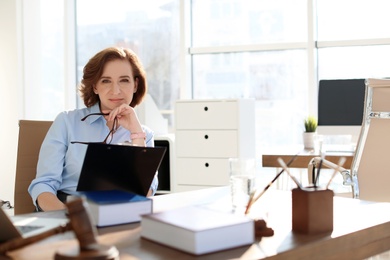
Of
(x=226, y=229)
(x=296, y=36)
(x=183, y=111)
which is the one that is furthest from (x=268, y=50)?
(x=226, y=229)

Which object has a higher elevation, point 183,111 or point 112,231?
point 183,111

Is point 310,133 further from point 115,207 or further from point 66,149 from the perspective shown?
point 115,207

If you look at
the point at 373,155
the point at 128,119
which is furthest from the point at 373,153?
the point at 128,119

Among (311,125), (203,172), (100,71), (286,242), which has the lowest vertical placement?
(203,172)

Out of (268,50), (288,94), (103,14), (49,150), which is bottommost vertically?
(49,150)

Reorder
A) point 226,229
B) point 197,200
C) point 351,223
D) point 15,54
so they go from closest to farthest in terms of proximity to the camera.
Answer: point 226,229
point 351,223
point 197,200
point 15,54

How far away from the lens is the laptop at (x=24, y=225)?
108cm

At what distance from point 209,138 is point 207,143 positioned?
0.14 feet

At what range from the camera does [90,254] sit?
861 millimetres

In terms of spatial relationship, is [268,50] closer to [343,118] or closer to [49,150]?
[343,118]

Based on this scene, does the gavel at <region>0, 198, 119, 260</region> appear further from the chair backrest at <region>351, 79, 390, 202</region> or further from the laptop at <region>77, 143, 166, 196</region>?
the chair backrest at <region>351, 79, 390, 202</region>

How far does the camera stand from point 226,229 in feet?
3.34

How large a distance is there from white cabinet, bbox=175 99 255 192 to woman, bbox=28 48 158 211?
1.74 meters

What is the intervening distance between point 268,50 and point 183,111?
138 cm
